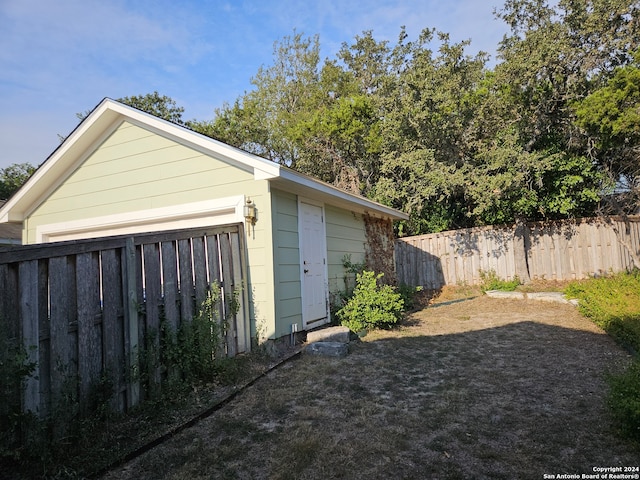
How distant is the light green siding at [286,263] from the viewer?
212 inches

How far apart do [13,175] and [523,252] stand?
2834cm

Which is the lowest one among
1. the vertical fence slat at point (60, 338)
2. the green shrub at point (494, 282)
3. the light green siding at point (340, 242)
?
the green shrub at point (494, 282)

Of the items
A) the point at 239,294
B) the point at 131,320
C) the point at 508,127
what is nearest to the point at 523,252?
the point at 508,127

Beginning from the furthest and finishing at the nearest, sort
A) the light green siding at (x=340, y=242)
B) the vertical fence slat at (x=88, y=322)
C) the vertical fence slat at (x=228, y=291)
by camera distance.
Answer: the light green siding at (x=340, y=242) → the vertical fence slat at (x=228, y=291) → the vertical fence slat at (x=88, y=322)

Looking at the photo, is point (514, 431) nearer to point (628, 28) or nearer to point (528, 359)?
point (528, 359)

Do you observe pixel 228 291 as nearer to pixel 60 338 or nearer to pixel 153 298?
pixel 153 298

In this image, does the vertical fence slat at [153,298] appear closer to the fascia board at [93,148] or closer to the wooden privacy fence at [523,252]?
the fascia board at [93,148]

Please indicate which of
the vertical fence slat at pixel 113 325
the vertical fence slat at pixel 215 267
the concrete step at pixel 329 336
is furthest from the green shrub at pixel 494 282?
the vertical fence slat at pixel 113 325

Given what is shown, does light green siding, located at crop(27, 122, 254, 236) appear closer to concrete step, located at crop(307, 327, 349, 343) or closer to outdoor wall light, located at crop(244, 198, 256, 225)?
outdoor wall light, located at crop(244, 198, 256, 225)

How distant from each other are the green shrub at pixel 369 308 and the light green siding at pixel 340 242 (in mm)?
Result: 632

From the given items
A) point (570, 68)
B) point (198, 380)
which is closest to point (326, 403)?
Result: point (198, 380)

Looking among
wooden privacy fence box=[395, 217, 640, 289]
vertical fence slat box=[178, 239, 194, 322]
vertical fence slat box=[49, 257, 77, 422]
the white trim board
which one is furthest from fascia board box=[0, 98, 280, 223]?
wooden privacy fence box=[395, 217, 640, 289]

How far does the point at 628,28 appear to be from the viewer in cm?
865

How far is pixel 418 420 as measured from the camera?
311 centimetres
